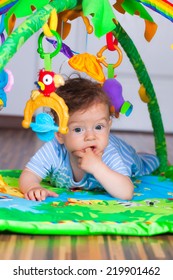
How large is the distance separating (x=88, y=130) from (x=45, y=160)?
0.53ft

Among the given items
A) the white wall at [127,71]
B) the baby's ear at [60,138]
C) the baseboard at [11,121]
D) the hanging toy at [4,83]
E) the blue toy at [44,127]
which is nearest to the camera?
the blue toy at [44,127]

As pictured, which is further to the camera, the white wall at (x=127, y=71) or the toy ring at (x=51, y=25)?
the white wall at (x=127, y=71)

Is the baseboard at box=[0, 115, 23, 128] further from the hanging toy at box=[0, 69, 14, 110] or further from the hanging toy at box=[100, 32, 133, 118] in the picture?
the hanging toy at box=[0, 69, 14, 110]

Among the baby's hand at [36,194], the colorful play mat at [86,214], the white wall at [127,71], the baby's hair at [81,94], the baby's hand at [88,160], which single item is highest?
the white wall at [127,71]

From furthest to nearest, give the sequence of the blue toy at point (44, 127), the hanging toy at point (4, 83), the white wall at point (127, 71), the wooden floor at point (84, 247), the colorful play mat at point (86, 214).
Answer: the white wall at point (127, 71)
the hanging toy at point (4, 83)
the blue toy at point (44, 127)
the colorful play mat at point (86, 214)
the wooden floor at point (84, 247)

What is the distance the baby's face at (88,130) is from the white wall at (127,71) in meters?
1.93

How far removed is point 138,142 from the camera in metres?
3.01

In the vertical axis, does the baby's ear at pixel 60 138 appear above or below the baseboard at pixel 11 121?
below

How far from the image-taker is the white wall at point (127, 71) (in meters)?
3.38

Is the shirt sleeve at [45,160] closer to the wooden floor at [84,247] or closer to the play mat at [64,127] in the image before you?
the play mat at [64,127]

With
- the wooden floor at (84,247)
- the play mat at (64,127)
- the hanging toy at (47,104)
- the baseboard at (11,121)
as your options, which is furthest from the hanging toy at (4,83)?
the baseboard at (11,121)

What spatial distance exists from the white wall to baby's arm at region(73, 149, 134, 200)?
6.49 ft

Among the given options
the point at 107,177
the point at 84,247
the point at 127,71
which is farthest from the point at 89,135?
the point at 127,71
